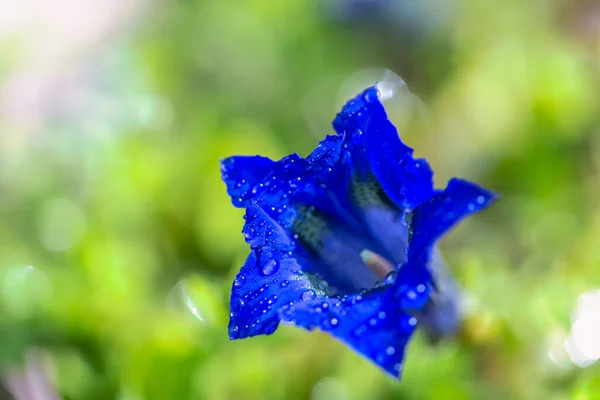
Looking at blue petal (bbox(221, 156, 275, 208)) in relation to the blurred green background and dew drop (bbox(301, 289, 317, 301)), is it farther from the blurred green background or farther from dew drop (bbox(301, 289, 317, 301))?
the blurred green background

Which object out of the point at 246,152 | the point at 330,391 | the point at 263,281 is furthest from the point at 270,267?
the point at 246,152

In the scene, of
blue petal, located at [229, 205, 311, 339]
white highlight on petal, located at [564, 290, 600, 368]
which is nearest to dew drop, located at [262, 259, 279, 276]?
blue petal, located at [229, 205, 311, 339]

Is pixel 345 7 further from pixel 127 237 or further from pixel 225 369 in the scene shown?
pixel 225 369

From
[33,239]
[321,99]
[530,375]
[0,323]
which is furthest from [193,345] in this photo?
[321,99]

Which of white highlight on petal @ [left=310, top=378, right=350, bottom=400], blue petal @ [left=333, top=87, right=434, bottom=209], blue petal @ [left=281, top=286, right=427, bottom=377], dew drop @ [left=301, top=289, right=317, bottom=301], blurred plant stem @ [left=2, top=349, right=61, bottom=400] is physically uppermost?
blue petal @ [left=333, top=87, right=434, bottom=209]

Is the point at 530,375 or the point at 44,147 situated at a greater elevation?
the point at 44,147

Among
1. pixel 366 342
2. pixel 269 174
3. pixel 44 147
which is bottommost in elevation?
pixel 366 342
